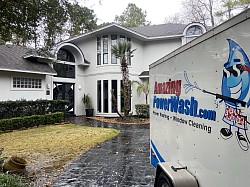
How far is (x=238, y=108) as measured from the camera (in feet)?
5.83

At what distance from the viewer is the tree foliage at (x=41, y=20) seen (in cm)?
555

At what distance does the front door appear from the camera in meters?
17.8

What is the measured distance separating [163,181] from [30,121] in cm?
1102

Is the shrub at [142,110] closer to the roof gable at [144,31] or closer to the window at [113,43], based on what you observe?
the window at [113,43]

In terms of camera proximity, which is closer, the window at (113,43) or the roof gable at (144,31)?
the roof gable at (144,31)

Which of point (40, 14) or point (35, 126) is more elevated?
point (40, 14)

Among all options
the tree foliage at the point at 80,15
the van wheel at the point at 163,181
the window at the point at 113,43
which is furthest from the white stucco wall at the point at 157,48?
the van wheel at the point at 163,181

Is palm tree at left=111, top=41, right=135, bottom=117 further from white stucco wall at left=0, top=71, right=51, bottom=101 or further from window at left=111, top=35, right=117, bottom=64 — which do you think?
white stucco wall at left=0, top=71, right=51, bottom=101

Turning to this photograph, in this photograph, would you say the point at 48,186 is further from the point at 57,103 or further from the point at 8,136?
the point at 57,103

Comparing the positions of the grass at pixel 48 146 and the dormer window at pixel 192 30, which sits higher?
the dormer window at pixel 192 30

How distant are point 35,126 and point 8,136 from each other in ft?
8.78

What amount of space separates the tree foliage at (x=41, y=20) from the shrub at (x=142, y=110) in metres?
11.3

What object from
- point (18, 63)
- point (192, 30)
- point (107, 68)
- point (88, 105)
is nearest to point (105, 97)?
point (88, 105)

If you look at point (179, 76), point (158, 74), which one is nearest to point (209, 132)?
point (179, 76)
